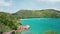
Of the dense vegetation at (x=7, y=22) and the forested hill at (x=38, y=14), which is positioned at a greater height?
the forested hill at (x=38, y=14)

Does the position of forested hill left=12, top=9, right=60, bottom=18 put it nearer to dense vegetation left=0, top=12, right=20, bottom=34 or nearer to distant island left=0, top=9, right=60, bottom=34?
distant island left=0, top=9, right=60, bottom=34

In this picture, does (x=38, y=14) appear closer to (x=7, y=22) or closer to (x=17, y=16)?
(x=17, y=16)

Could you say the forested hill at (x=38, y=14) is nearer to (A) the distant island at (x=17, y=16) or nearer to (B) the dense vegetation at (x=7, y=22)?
(A) the distant island at (x=17, y=16)

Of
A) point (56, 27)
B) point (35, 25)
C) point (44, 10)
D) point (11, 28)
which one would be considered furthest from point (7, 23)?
point (56, 27)

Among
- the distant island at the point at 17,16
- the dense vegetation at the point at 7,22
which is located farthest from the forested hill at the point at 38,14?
the dense vegetation at the point at 7,22

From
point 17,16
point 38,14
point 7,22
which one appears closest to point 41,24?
point 38,14

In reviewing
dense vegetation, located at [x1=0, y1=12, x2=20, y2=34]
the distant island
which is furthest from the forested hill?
dense vegetation, located at [x1=0, y1=12, x2=20, y2=34]

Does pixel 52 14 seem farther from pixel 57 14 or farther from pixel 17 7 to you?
pixel 17 7
